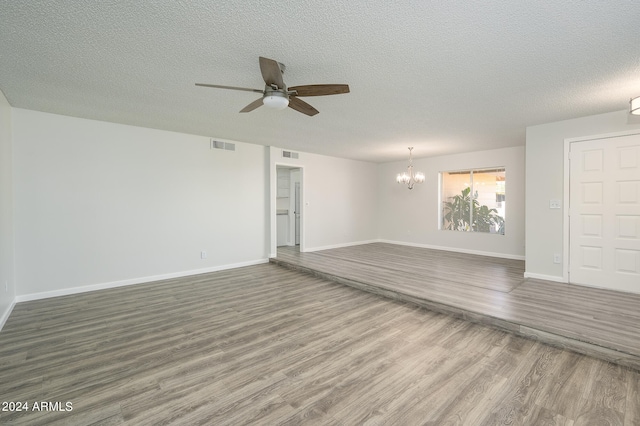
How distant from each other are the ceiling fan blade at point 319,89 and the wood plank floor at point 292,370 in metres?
2.37

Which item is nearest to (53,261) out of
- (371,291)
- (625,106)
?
(371,291)

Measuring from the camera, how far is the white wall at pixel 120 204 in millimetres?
3951

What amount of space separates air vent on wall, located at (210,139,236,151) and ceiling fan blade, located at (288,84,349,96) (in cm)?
343

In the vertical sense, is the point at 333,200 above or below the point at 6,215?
above

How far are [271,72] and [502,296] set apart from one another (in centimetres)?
388

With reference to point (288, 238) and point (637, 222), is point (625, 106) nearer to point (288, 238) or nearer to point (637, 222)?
point (637, 222)

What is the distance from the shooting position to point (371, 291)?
4.32 meters

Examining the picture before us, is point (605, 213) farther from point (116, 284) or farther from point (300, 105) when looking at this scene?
point (116, 284)

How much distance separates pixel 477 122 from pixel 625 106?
1.71 meters

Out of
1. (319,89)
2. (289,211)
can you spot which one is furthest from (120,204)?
(289,211)

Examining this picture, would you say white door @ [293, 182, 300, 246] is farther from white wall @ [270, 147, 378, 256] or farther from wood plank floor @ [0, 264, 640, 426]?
wood plank floor @ [0, 264, 640, 426]

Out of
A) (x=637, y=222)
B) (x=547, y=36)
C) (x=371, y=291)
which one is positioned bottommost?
(x=371, y=291)

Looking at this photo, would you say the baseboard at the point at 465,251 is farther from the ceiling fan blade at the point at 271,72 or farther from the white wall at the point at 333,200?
the ceiling fan blade at the point at 271,72

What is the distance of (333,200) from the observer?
25.4ft
